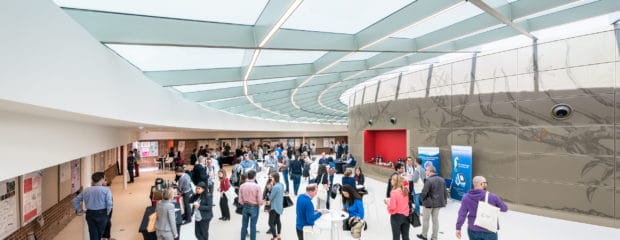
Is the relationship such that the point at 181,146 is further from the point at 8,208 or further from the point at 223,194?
the point at 8,208

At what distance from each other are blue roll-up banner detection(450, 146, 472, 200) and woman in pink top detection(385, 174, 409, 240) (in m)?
4.93

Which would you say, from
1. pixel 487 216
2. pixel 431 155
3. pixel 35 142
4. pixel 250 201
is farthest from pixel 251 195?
pixel 431 155

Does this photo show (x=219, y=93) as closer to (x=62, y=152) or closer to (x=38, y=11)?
(x=62, y=152)

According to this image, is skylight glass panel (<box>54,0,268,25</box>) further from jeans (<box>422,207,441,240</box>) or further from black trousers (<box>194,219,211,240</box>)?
jeans (<box>422,207,441,240</box>)

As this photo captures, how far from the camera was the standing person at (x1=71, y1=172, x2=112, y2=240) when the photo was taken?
5562 millimetres

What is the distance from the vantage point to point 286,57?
19.2 ft

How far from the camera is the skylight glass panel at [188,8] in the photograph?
2.89 m

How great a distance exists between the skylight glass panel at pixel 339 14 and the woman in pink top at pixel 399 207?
2743 mm

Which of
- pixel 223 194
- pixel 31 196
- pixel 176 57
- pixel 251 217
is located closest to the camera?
pixel 176 57

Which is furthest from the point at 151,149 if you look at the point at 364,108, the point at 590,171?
the point at 590,171

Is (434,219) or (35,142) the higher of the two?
(35,142)

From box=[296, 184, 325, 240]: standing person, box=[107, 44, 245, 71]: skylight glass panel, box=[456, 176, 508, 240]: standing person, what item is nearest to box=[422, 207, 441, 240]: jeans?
box=[456, 176, 508, 240]: standing person

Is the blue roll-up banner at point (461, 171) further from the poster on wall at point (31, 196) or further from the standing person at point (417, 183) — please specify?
the poster on wall at point (31, 196)

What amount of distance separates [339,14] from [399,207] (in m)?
3.30
